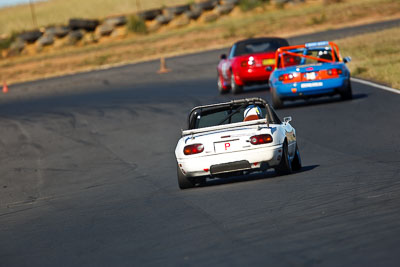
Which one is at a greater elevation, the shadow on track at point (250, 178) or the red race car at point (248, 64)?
the shadow on track at point (250, 178)

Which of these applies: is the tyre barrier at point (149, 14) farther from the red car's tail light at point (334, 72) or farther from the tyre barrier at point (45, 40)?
the red car's tail light at point (334, 72)

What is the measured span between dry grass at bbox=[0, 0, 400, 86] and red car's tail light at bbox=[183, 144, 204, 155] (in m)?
35.4

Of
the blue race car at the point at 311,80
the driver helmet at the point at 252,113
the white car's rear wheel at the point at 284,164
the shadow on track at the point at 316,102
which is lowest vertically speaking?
the shadow on track at the point at 316,102

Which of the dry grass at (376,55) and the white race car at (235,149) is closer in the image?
the white race car at (235,149)

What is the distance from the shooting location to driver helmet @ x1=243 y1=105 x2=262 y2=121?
38.1 feet

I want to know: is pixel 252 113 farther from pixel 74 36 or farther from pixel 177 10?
pixel 177 10

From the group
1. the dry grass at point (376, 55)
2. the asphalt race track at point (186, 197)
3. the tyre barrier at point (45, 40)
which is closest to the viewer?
the asphalt race track at point (186, 197)

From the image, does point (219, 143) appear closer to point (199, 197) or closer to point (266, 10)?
point (199, 197)

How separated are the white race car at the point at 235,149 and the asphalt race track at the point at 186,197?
22 centimetres

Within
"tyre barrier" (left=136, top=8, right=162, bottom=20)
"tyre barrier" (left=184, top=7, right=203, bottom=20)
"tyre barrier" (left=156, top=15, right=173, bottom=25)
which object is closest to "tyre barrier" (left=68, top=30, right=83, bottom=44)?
"tyre barrier" (left=136, top=8, right=162, bottom=20)

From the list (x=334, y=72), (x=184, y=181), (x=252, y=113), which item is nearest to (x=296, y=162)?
(x=252, y=113)

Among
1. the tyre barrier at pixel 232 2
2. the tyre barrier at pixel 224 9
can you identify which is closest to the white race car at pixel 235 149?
the tyre barrier at pixel 224 9

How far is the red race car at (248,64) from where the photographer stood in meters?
23.9

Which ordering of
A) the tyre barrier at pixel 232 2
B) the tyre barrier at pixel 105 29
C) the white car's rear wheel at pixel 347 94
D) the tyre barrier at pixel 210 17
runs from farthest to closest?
the tyre barrier at pixel 232 2
the tyre barrier at pixel 210 17
the tyre barrier at pixel 105 29
the white car's rear wheel at pixel 347 94
